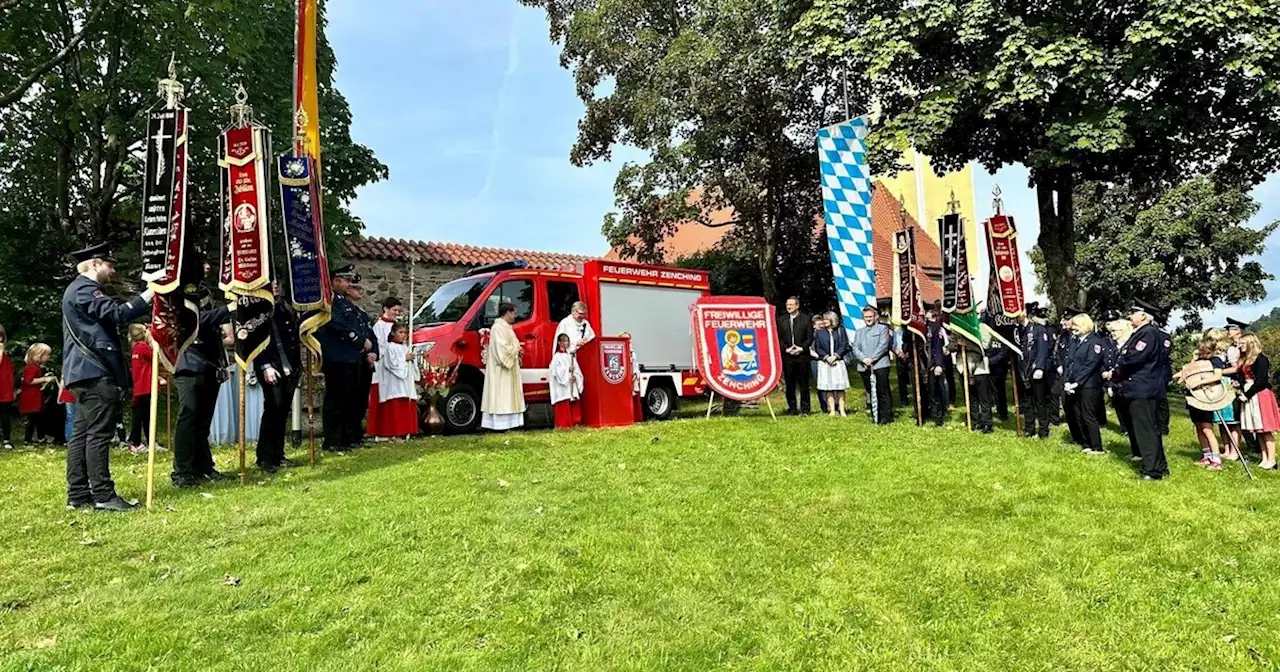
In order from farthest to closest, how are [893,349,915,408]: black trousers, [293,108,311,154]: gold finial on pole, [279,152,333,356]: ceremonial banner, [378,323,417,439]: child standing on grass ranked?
[893,349,915,408]: black trousers
[378,323,417,439]: child standing on grass
[293,108,311,154]: gold finial on pole
[279,152,333,356]: ceremonial banner

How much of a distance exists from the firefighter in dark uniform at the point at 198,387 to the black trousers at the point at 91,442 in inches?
33.3

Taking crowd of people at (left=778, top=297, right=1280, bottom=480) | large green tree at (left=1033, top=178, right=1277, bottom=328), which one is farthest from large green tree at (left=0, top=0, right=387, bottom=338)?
large green tree at (left=1033, top=178, right=1277, bottom=328)

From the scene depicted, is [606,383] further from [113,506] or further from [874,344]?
[113,506]

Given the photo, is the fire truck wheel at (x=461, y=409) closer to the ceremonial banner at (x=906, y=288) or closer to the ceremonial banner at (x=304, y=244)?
the ceremonial banner at (x=304, y=244)

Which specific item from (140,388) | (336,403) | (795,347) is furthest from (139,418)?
(795,347)

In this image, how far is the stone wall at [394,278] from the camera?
17.2m

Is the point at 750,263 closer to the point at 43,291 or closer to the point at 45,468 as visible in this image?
the point at 43,291

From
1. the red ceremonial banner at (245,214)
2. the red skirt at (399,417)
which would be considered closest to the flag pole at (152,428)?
the red ceremonial banner at (245,214)

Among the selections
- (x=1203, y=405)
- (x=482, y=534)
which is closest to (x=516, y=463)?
(x=482, y=534)

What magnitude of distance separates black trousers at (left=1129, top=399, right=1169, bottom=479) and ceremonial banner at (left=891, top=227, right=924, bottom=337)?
153 inches

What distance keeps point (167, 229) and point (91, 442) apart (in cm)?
170

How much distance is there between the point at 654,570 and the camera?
4.41 metres

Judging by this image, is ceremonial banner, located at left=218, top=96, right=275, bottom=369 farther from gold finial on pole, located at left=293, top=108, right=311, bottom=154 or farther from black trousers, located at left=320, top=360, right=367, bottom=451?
black trousers, located at left=320, top=360, right=367, bottom=451

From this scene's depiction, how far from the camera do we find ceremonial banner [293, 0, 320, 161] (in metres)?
9.05
